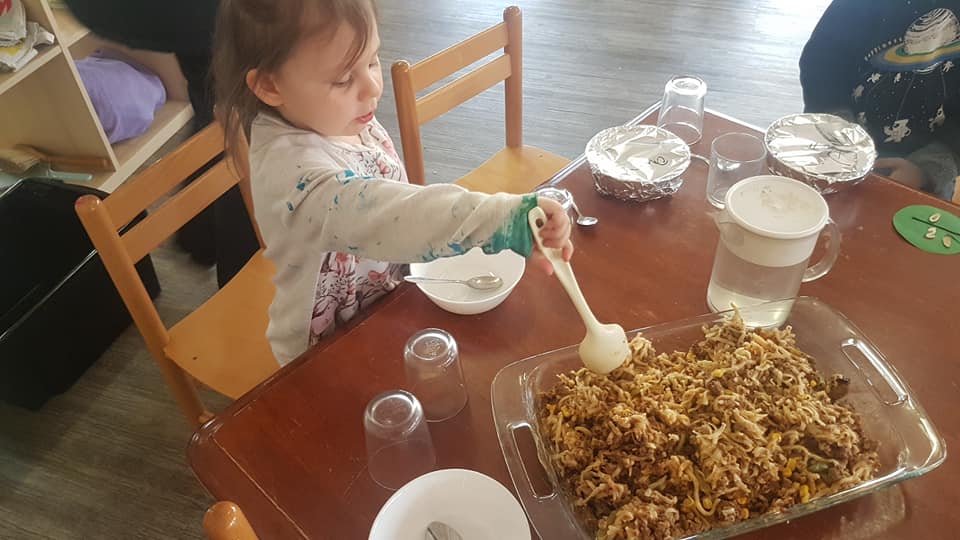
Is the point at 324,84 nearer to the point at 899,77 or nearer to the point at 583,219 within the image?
the point at 583,219

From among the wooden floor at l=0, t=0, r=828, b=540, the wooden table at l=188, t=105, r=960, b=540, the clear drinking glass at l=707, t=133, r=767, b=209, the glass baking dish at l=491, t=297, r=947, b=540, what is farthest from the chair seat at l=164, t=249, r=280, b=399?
the clear drinking glass at l=707, t=133, r=767, b=209

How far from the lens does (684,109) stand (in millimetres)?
1259

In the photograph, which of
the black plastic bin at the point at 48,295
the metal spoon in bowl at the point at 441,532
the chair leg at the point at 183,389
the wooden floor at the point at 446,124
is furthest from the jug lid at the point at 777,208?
the black plastic bin at the point at 48,295

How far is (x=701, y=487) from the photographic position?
72 centimetres

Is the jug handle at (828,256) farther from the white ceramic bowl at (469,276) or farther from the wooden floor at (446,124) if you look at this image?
the wooden floor at (446,124)

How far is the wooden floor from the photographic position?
1.58 metres

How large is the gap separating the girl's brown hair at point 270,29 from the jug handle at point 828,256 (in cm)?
65

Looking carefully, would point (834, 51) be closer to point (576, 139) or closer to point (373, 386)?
point (576, 139)

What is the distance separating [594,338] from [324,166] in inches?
16.5

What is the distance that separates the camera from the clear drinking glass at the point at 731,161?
1.12 m

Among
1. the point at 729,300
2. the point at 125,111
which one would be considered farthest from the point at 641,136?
the point at 125,111

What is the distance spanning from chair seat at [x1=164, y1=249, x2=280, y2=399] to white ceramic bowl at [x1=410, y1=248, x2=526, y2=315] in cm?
37

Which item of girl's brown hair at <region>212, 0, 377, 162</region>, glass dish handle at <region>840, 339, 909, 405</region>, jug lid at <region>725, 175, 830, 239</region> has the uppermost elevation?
girl's brown hair at <region>212, 0, 377, 162</region>

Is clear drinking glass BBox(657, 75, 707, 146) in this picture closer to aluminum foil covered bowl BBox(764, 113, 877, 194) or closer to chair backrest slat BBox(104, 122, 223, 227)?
aluminum foil covered bowl BBox(764, 113, 877, 194)
